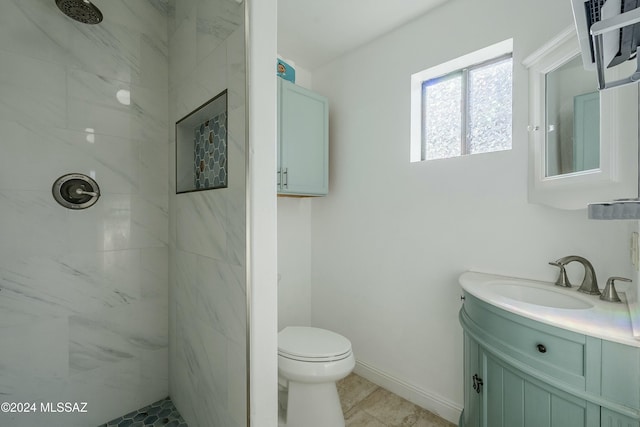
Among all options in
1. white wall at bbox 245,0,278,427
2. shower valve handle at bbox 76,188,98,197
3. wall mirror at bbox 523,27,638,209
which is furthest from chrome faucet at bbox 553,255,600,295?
shower valve handle at bbox 76,188,98,197

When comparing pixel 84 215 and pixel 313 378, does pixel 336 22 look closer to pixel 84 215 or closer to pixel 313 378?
pixel 84 215

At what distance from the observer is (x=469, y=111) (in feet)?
5.90

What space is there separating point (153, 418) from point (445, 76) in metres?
2.72

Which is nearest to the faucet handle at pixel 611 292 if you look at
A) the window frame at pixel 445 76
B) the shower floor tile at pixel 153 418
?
the window frame at pixel 445 76

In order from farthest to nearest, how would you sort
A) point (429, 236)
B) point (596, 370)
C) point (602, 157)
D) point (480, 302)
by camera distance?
point (429, 236)
point (480, 302)
point (602, 157)
point (596, 370)

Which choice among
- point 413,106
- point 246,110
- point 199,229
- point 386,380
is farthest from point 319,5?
point 386,380

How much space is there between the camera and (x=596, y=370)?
2.84ft

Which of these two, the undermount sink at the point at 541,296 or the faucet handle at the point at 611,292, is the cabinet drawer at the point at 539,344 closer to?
the undermount sink at the point at 541,296

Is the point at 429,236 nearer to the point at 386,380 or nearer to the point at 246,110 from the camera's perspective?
the point at 386,380

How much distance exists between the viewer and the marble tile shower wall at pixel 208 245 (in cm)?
Answer: 117

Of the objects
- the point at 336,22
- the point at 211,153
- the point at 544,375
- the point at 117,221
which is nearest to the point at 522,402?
the point at 544,375

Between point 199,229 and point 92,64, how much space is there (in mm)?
1068

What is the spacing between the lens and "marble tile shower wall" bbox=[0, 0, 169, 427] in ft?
4.40

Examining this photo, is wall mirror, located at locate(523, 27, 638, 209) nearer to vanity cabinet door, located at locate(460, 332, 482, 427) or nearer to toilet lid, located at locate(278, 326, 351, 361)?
vanity cabinet door, located at locate(460, 332, 482, 427)
